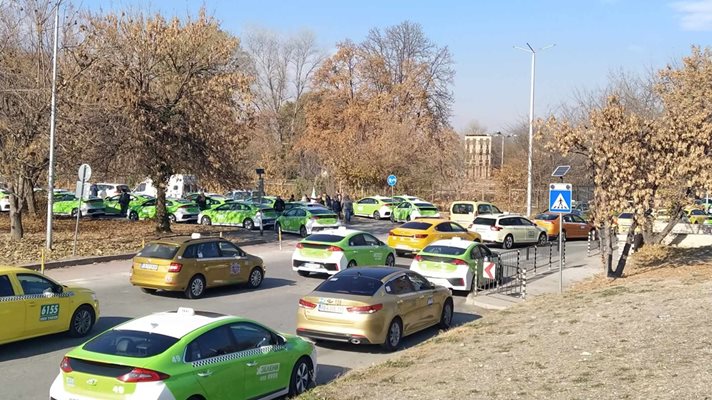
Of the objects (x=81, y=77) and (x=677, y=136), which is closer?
(x=677, y=136)

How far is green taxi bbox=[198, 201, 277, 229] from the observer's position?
120ft

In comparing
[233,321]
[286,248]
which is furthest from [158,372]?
[286,248]

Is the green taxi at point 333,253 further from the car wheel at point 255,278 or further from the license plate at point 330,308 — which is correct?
the license plate at point 330,308

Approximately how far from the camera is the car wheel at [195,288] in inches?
679

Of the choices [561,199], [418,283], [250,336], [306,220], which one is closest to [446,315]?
[418,283]

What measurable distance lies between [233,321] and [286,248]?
2100cm

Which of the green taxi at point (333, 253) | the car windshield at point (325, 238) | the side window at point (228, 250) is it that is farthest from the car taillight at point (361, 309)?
the car windshield at point (325, 238)

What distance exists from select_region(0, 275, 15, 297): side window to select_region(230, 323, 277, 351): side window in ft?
15.6

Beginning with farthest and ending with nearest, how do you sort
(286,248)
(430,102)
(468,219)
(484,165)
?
(484,165)
(430,102)
(468,219)
(286,248)

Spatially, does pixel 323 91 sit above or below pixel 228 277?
above

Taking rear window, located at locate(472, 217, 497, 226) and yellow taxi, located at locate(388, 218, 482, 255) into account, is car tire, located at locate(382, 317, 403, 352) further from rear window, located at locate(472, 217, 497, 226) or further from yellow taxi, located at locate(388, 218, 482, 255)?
rear window, located at locate(472, 217, 497, 226)

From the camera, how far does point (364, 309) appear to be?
12.0m

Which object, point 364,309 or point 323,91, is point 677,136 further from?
point 323,91

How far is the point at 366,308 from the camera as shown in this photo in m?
12.0
